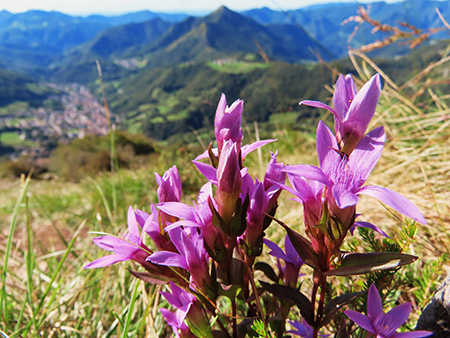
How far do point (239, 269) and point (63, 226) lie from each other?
→ 4016 millimetres

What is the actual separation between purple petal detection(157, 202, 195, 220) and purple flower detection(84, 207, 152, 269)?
0.17 meters

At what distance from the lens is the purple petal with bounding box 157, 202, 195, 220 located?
65 centimetres

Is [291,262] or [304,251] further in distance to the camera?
[291,262]

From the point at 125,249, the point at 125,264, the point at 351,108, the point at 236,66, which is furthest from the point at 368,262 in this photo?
the point at 236,66

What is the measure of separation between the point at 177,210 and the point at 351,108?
419 millimetres

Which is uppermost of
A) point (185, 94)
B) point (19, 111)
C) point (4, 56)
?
point (4, 56)

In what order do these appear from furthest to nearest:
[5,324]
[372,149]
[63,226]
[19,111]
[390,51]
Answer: [390,51] < [19,111] < [63,226] < [5,324] < [372,149]

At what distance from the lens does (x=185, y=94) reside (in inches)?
4018

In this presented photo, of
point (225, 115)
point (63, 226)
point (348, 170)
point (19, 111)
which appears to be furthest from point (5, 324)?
point (19, 111)

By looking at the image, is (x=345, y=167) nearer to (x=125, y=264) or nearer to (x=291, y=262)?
(x=291, y=262)

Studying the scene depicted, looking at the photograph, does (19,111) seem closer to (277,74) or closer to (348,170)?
(277,74)

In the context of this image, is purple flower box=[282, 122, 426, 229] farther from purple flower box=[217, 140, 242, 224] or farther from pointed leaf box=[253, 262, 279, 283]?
pointed leaf box=[253, 262, 279, 283]

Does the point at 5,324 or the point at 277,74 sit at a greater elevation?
the point at 277,74

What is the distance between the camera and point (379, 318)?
0.65 meters
